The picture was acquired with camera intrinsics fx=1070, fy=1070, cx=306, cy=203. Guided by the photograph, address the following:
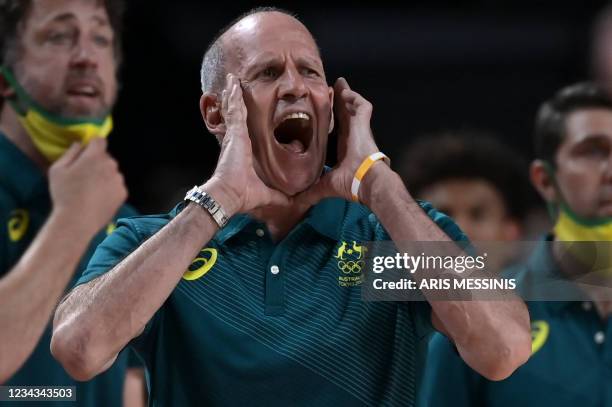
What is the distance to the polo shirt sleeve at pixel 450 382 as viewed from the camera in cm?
387

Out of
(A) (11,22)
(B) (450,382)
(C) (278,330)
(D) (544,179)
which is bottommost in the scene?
(B) (450,382)

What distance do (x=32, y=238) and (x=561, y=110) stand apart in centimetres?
228

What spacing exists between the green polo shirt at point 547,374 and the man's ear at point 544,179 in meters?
0.65

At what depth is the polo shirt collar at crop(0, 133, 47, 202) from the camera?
13.6 feet

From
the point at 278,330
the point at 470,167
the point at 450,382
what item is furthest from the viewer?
the point at 470,167

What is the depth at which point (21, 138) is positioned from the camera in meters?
4.27

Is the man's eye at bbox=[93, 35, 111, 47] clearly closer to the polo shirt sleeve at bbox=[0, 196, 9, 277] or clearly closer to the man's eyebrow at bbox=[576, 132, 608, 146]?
the polo shirt sleeve at bbox=[0, 196, 9, 277]

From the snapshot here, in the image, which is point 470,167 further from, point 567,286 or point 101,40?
point 101,40

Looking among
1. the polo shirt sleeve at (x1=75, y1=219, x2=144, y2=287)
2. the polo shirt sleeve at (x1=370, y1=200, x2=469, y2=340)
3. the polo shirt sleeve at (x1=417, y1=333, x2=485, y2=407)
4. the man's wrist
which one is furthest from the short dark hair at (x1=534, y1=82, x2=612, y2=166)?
the polo shirt sleeve at (x1=75, y1=219, x2=144, y2=287)

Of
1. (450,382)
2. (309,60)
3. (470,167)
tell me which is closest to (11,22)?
(309,60)

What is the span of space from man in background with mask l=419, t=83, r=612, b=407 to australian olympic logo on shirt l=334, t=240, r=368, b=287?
80cm

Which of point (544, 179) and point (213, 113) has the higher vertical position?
point (544, 179)

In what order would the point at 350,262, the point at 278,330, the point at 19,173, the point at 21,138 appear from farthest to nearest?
the point at 21,138
the point at 19,173
the point at 350,262
the point at 278,330

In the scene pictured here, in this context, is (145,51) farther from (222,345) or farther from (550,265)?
(222,345)
